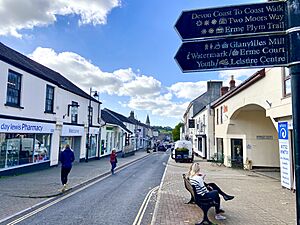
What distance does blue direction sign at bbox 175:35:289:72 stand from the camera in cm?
279

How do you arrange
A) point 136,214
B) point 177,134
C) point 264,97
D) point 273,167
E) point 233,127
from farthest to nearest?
1. point 177,134
2. point 233,127
3. point 273,167
4. point 264,97
5. point 136,214

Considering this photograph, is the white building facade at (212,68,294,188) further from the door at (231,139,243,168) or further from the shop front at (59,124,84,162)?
the shop front at (59,124,84,162)

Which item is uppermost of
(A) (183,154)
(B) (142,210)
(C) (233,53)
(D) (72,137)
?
(C) (233,53)

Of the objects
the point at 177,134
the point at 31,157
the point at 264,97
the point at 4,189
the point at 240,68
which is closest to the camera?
the point at 240,68

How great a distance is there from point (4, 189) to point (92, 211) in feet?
16.5

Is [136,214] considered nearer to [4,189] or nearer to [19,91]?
[4,189]

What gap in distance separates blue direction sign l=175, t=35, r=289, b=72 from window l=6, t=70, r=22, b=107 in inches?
528

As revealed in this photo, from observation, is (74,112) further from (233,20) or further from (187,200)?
(233,20)

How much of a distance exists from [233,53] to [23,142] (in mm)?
15445

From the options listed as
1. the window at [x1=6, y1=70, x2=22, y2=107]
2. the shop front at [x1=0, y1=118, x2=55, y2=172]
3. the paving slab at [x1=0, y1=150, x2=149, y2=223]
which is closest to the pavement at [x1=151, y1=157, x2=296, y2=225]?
the paving slab at [x1=0, y1=150, x2=149, y2=223]

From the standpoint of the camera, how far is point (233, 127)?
20.9 metres

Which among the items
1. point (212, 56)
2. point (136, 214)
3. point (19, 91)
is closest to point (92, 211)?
point (136, 214)

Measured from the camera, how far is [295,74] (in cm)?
254

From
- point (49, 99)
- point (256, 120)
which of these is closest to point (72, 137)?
point (49, 99)
